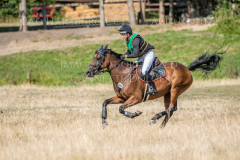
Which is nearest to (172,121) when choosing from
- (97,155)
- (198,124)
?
(198,124)

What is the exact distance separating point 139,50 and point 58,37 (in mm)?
19050

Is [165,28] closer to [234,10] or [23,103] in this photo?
[234,10]

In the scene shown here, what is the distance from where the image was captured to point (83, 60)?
22609 mm

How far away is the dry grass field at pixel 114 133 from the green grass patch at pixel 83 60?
6927 mm

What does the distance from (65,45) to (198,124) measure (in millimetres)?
19168

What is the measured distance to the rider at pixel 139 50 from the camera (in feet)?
25.4

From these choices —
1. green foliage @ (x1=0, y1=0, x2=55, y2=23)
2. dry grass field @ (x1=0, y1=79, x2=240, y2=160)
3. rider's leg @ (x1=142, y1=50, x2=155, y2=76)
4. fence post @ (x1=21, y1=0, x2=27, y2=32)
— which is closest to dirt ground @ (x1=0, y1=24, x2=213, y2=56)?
fence post @ (x1=21, y1=0, x2=27, y2=32)

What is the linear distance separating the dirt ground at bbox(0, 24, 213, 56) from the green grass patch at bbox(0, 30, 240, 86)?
104 centimetres

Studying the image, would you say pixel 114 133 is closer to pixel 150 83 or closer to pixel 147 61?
pixel 150 83

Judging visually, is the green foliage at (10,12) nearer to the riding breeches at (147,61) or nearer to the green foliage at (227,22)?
the green foliage at (227,22)

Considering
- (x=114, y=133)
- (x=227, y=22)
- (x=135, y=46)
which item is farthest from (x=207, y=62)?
(x=227, y=22)

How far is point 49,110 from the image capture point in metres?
10.3

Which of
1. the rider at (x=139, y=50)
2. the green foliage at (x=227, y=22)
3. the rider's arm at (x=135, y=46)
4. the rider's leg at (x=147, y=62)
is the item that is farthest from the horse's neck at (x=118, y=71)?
the green foliage at (x=227, y=22)

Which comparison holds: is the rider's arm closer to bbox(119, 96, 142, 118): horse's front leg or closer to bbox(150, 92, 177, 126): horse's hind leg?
bbox(119, 96, 142, 118): horse's front leg
